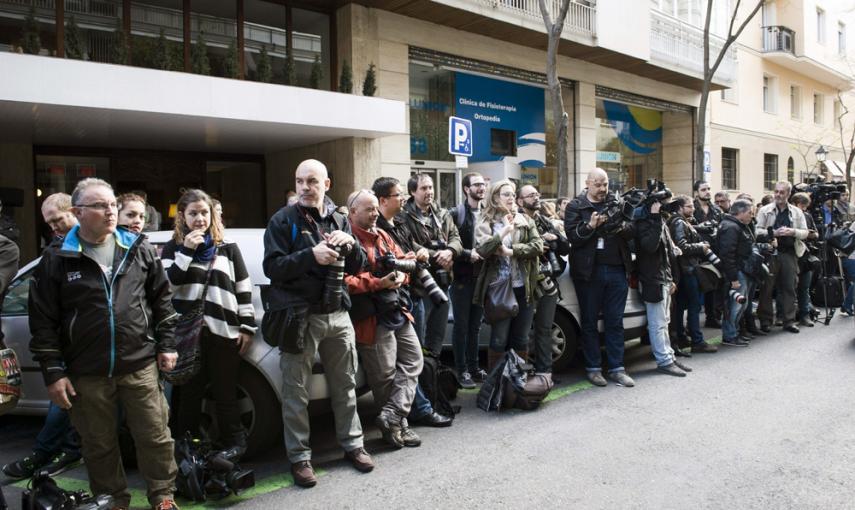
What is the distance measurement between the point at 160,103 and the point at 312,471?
7932 mm

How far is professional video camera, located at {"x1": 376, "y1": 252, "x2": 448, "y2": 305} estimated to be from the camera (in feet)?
14.8

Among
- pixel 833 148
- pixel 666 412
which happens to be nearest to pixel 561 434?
pixel 666 412

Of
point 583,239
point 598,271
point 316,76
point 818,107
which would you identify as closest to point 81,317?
point 583,239

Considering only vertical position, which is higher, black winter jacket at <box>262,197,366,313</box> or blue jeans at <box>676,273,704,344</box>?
black winter jacket at <box>262,197,366,313</box>

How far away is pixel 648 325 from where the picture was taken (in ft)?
21.9

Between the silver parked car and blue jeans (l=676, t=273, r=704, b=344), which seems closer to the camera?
the silver parked car

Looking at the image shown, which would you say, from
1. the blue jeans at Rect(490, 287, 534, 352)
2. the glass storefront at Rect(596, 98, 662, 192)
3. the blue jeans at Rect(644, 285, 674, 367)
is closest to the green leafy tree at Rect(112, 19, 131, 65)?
the blue jeans at Rect(490, 287, 534, 352)

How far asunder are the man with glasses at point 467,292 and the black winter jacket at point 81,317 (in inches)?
126

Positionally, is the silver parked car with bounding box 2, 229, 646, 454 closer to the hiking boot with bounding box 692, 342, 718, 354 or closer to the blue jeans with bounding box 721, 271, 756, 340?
the hiking boot with bounding box 692, 342, 718, 354

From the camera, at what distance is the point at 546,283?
5863 mm

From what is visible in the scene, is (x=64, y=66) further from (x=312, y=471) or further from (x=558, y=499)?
(x=558, y=499)

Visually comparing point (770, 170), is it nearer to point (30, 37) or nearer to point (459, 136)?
point (459, 136)

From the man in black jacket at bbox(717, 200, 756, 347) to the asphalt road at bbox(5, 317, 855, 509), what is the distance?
1557mm

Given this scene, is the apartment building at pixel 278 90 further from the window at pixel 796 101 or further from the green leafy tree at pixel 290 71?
the window at pixel 796 101
